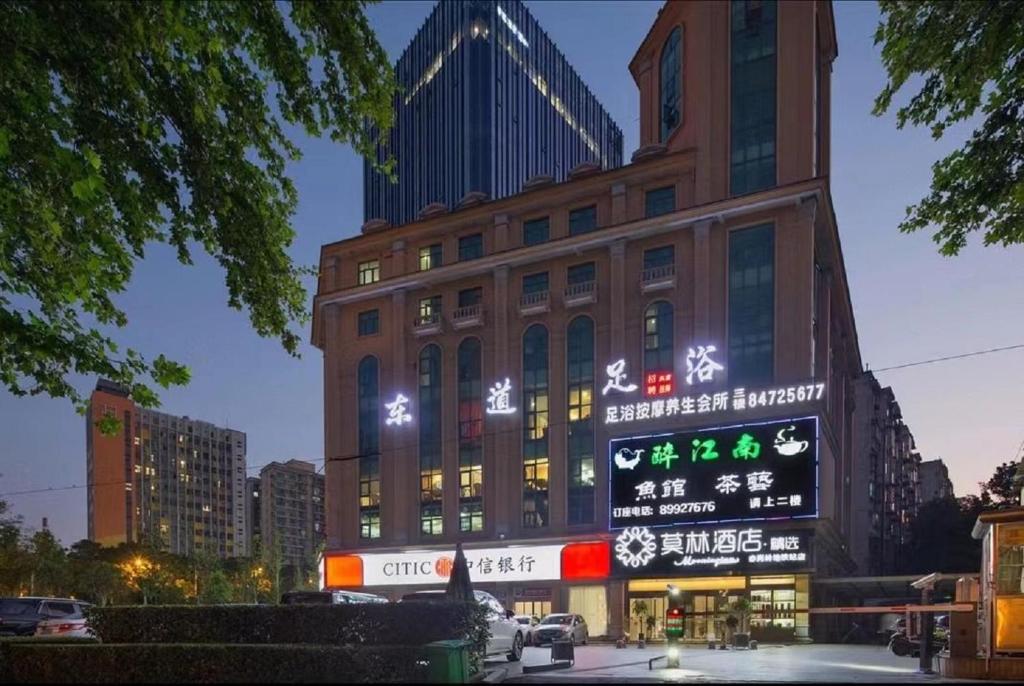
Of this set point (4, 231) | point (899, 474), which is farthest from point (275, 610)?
point (899, 474)

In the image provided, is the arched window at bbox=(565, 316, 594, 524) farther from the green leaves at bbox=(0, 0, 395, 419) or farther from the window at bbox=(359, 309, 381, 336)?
the green leaves at bbox=(0, 0, 395, 419)

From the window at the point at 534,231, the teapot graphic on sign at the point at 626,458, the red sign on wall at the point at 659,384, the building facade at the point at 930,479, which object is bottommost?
the building facade at the point at 930,479

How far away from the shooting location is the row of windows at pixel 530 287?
42.8 meters

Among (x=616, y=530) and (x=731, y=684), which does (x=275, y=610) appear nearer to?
(x=731, y=684)

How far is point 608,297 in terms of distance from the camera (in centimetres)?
4406

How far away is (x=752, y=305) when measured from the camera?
39344 mm

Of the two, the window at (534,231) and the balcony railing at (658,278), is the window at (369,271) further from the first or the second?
the balcony railing at (658,278)

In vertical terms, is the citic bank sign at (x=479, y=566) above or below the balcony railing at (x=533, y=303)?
below

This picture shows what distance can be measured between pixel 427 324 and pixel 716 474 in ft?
70.6

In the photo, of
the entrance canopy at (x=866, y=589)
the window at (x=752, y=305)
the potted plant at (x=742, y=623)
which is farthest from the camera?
the window at (x=752, y=305)

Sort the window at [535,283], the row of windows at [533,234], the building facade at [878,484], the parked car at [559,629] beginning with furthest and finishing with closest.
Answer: the building facade at [878,484] < the window at [535,283] < the row of windows at [533,234] < the parked car at [559,629]

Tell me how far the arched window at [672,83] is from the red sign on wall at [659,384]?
15010 millimetres

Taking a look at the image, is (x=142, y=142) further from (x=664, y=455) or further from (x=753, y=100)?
(x=753, y=100)

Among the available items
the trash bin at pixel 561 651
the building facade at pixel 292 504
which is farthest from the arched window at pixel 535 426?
the building facade at pixel 292 504
